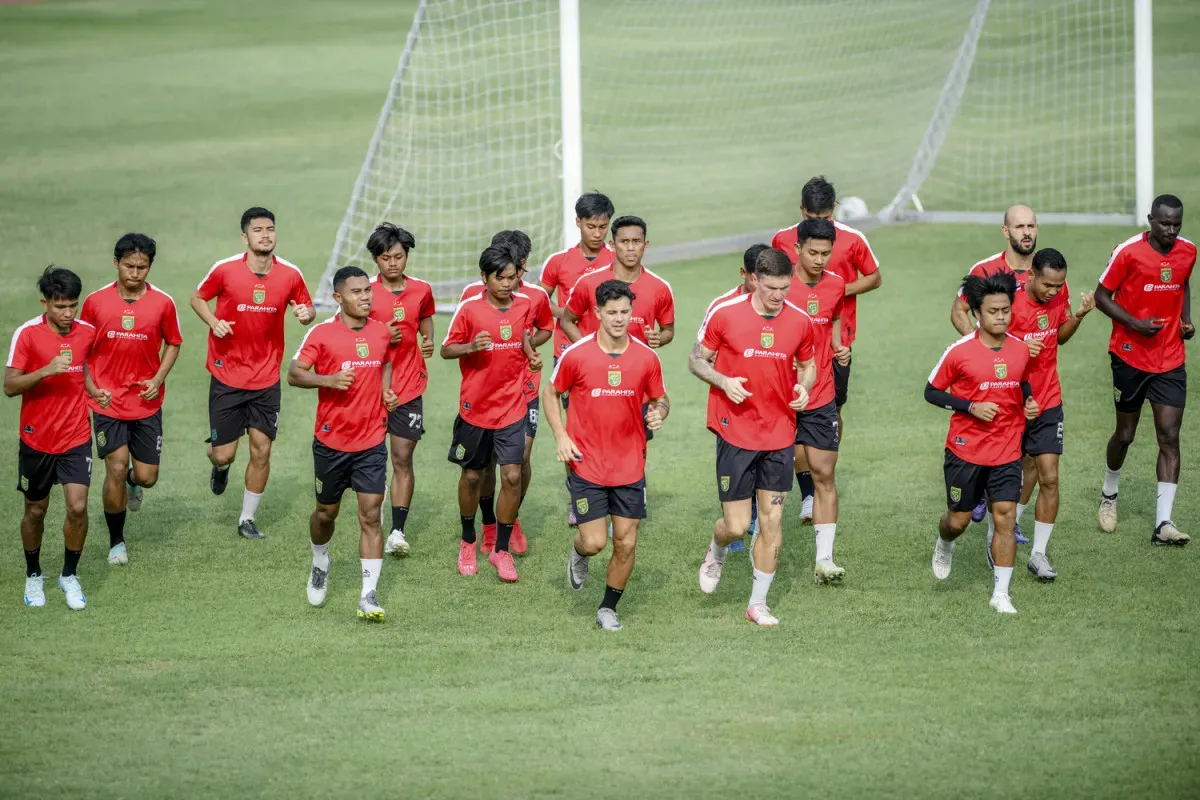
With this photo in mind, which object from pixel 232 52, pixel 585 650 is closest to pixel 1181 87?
pixel 232 52

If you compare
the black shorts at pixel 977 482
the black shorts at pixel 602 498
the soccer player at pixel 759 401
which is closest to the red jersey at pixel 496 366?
the black shorts at pixel 602 498

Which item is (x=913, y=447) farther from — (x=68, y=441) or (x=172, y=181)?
(x=172, y=181)

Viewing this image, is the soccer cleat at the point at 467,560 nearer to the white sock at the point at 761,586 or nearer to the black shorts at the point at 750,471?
the black shorts at the point at 750,471

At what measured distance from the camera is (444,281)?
1877 cm

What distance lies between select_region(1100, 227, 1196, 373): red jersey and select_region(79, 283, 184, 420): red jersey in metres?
Result: 6.82

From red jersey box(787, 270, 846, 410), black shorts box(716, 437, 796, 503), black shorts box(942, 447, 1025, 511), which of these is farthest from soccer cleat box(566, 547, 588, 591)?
black shorts box(942, 447, 1025, 511)

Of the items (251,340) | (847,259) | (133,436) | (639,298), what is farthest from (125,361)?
(847,259)

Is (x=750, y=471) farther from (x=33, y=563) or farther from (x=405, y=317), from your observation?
(x=33, y=563)

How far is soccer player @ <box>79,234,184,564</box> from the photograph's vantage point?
10.6m

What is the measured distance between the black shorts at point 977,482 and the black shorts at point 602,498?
6.70 ft

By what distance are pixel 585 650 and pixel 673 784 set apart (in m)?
1.87

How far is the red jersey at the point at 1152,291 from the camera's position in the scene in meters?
10.9

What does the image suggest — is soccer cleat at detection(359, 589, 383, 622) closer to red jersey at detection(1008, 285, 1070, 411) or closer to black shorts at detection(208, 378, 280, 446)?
black shorts at detection(208, 378, 280, 446)

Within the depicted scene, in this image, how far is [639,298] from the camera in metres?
10.8
